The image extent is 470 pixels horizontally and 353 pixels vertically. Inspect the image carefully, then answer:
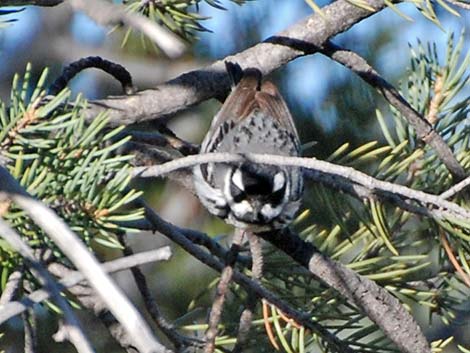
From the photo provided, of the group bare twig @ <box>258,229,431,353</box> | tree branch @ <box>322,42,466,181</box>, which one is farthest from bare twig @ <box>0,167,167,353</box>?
tree branch @ <box>322,42,466,181</box>

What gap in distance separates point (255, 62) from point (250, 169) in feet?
0.62

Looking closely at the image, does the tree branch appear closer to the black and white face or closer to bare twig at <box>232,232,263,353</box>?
the black and white face

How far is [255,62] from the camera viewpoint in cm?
170

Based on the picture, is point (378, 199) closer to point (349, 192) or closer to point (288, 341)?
point (349, 192)

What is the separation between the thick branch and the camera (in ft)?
5.08

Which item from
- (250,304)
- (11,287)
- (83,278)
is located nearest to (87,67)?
(250,304)

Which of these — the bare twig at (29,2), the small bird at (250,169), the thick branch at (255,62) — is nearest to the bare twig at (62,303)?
the bare twig at (29,2)

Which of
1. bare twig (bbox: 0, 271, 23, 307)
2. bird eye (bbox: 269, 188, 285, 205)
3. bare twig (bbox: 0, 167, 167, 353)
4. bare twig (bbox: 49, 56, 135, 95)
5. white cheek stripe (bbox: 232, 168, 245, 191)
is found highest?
bare twig (bbox: 49, 56, 135, 95)

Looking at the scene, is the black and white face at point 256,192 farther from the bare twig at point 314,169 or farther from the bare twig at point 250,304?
the bare twig at point 314,169

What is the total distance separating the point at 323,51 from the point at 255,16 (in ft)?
2.93

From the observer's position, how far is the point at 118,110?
59.2 inches

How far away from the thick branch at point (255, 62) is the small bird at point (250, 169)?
3cm

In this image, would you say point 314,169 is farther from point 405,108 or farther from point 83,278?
point 405,108

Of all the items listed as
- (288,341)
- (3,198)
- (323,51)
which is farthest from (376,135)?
(3,198)
